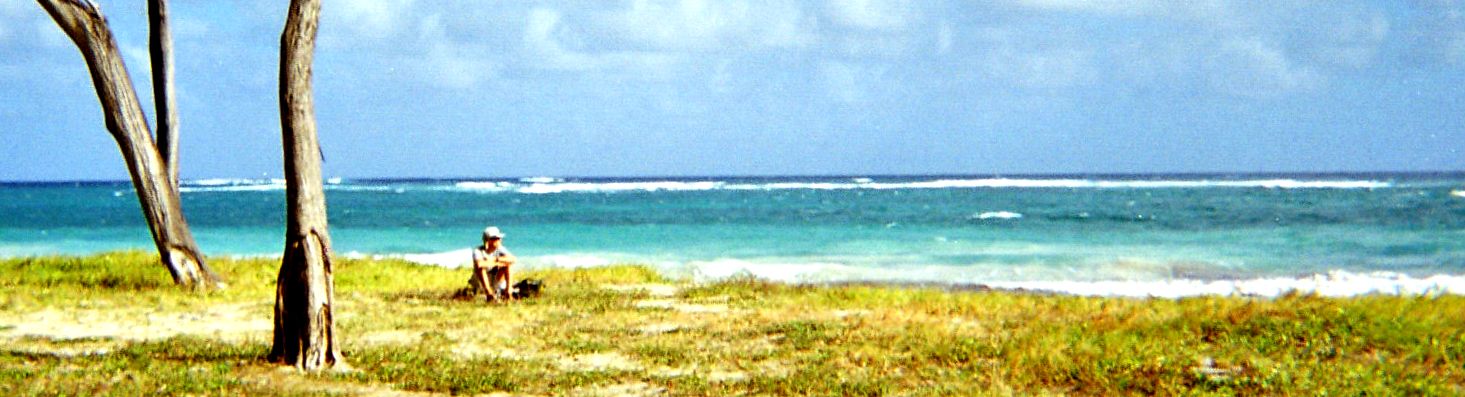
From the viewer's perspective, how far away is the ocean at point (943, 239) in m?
28.3

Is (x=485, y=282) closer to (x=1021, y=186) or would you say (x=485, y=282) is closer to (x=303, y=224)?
(x=303, y=224)

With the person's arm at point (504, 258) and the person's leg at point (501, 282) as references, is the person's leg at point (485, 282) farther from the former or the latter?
the person's arm at point (504, 258)

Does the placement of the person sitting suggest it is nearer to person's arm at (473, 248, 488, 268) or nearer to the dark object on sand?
person's arm at (473, 248, 488, 268)

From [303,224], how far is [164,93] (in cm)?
987

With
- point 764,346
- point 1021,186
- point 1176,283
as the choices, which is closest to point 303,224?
point 764,346

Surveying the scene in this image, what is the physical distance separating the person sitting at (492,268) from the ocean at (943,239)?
8.04 m

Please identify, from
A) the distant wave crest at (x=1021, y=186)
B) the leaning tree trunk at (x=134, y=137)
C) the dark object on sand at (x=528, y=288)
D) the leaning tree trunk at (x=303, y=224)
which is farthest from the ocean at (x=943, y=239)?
the distant wave crest at (x=1021, y=186)

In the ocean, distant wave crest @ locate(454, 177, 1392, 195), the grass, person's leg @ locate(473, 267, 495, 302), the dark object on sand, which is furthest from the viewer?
distant wave crest @ locate(454, 177, 1392, 195)

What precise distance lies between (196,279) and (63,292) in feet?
6.02

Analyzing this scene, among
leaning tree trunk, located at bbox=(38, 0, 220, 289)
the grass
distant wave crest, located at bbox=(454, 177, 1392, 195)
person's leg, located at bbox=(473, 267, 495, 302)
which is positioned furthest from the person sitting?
distant wave crest, located at bbox=(454, 177, 1392, 195)

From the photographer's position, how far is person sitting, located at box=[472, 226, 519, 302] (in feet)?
57.8

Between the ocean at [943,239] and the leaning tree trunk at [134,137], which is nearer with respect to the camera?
the leaning tree trunk at [134,137]

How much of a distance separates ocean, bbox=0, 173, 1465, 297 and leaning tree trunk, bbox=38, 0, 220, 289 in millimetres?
9922

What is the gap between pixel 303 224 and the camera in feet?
37.3
